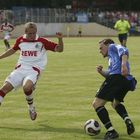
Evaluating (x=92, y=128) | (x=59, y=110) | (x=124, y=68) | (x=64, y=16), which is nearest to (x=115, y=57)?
(x=124, y=68)

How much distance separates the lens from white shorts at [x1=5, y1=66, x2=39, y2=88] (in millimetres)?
10672

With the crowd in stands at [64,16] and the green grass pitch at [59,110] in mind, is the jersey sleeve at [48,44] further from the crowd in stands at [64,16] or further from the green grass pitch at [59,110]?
the crowd in stands at [64,16]

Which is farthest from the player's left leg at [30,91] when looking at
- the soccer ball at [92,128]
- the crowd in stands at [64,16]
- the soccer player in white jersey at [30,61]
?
the crowd in stands at [64,16]

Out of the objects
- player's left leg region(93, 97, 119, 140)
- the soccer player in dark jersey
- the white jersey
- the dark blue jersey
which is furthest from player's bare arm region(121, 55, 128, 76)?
the white jersey

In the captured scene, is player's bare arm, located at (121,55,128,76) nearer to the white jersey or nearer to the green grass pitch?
the green grass pitch

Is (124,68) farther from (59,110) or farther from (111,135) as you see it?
(59,110)

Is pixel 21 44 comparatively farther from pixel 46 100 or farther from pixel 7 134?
pixel 46 100

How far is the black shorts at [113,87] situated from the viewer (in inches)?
370

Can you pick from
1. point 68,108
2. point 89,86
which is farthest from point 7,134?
point 89,86

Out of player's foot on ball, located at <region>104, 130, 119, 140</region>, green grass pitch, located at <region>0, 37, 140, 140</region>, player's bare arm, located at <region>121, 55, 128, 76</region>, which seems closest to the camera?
player's bare arm, located at <region>121, 55, 128, 76</region>

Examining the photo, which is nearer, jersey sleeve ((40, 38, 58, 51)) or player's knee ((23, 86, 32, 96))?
player's knee ((23, 86, 32, 96))

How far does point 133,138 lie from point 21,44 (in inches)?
120

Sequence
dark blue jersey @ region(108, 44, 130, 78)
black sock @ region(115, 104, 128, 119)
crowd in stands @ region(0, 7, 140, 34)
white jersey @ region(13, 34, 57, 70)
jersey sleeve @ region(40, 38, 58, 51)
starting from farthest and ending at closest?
crowd in stands @ region(0, 7, 140, 34), jersey sleeve @ region(40, 38, 58, 51), white jersey @ region(13, 34, 57, 70), black sock @ region(115, 104, 128, 119), dark blue jersey @ region(108, 44, 130, 78)

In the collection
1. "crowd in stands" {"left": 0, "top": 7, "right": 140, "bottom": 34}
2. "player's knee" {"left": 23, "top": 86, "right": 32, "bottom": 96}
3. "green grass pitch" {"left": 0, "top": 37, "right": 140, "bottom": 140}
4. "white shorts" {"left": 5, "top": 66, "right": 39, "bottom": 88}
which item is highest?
"white shorts" {"left": 5, "top": 66, "right": 39, "bottom": 88}
